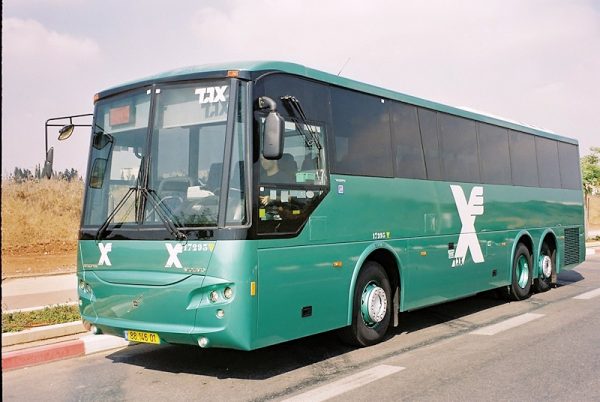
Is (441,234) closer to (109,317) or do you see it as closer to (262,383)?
(262,383)

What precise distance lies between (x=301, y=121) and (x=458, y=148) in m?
4.06

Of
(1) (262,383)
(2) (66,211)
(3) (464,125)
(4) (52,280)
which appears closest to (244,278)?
(1) (262,383)

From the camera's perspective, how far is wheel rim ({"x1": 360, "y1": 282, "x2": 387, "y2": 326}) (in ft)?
24.8

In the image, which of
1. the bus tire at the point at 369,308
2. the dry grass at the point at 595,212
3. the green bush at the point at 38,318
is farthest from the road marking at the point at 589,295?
the dry grass at the point at 595,212

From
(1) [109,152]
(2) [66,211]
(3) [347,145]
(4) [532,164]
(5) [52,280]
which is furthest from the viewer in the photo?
(2) [66,211]

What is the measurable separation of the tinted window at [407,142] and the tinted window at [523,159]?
11.7ft

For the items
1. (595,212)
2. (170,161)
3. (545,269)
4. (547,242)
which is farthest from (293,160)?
(595,212)

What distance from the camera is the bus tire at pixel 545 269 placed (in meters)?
12.7

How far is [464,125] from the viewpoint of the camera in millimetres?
10250

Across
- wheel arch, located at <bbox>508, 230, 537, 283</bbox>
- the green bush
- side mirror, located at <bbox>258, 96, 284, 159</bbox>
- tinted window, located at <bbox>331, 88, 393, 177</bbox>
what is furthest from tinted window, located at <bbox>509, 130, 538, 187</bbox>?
the green bush

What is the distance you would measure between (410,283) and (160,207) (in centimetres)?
374

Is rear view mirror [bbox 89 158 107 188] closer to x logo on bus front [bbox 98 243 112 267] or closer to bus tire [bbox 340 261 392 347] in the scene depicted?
x logo on bus front [bbox 98 243 112 267]

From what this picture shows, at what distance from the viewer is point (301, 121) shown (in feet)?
22.1

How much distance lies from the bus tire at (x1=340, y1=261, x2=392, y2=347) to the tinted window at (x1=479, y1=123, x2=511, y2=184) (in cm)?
362
